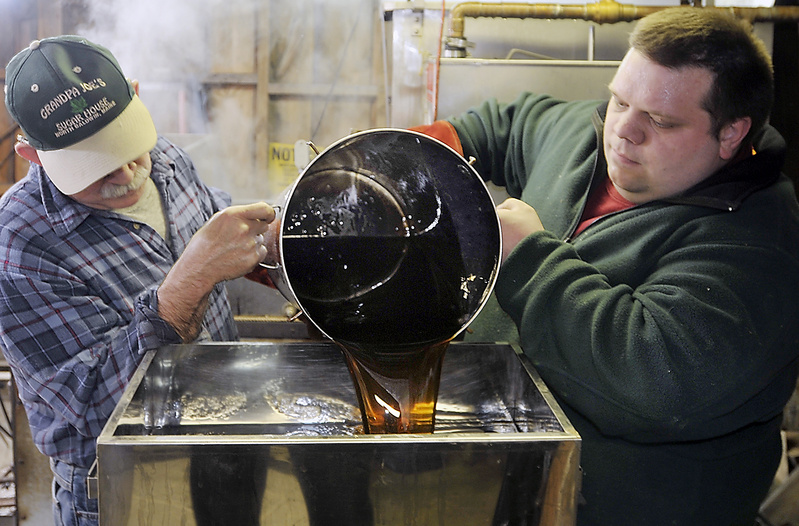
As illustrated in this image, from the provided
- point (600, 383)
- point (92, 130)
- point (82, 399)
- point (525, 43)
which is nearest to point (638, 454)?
point (600, 383)

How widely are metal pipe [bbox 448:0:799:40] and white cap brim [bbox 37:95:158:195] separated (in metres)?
Result: 1.03

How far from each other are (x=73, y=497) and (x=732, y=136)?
140 centimetres

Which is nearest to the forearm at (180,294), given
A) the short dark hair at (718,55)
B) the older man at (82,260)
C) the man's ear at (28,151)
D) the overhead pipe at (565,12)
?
the older man at (82,260)

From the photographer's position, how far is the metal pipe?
6.62 feet

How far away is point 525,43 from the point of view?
216 centimetres

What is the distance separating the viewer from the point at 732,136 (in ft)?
3.93

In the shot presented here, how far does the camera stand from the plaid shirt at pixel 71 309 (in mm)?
1231

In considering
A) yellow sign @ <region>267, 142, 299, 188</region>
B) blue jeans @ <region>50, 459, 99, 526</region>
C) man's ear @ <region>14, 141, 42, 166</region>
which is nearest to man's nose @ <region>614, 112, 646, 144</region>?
man's ear @ <region>14, 141, 42, 166</region>

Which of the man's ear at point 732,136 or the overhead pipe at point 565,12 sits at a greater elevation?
the overhead pipe at point 565,12

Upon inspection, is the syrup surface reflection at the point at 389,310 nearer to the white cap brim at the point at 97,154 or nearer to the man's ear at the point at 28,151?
the white cap brim at the point at 97,154

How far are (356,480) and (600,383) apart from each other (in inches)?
17.5

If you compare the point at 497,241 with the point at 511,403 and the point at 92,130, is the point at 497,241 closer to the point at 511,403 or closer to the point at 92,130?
the point at 511,403

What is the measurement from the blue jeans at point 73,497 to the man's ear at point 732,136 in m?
1.32

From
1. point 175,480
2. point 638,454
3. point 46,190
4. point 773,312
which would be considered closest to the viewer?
point 175,480
